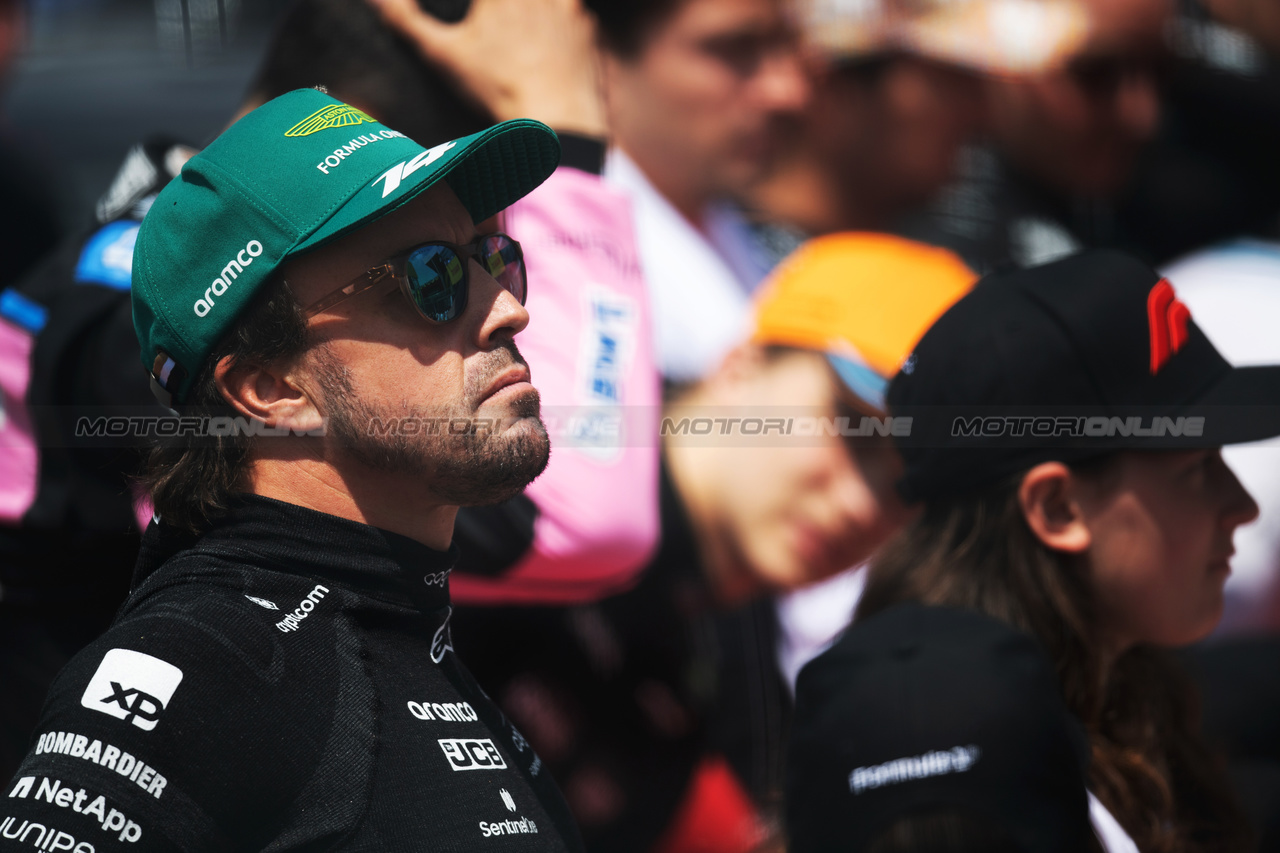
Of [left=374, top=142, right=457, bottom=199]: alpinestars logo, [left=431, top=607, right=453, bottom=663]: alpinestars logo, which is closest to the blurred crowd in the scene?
[left=431, top=607, right=453, bottom=663]: alpinestars logo

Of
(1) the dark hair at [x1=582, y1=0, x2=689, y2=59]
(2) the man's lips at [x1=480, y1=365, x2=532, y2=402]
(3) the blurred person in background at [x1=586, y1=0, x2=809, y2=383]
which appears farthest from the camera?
(3) the blurred person in background at [x1=586, y1=0, x2=809, y2=383]

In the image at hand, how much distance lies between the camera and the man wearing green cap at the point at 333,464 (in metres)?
1.27

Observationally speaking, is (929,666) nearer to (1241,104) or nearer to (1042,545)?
(1042,545)

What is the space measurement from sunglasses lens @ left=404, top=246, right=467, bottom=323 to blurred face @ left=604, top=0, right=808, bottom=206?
5.34 ft

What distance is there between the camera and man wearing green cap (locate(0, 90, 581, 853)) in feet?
4.17

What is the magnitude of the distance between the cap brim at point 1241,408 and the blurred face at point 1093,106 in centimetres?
234

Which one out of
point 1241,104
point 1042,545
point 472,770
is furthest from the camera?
point 1241,104

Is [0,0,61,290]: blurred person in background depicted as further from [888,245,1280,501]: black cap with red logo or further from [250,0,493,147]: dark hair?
[888,245,1280,501]: black cap with red logo

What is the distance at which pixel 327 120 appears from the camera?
1508 mm

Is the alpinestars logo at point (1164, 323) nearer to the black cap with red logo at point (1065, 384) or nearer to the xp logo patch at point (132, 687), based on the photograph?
the black cap with red logo at point (1065, 384)

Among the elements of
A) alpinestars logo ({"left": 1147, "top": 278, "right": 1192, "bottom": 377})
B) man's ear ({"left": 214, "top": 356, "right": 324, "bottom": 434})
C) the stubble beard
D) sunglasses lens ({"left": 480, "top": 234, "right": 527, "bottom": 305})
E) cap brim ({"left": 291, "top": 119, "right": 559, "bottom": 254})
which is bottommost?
alpinestars logo ({"left": 1147, "top": 278, "right": 1192, "bottom": 377})

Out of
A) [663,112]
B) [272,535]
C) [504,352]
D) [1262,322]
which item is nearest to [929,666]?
[504,352]

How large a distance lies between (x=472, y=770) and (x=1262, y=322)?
118 inches

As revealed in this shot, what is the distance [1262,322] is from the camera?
11.5 feet
